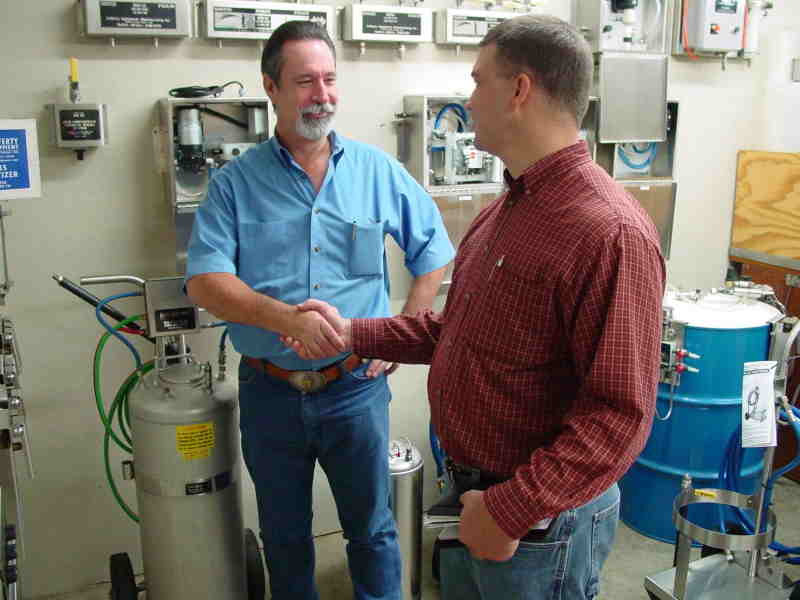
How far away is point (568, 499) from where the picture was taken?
119 cm

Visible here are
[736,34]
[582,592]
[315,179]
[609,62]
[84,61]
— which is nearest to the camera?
[582,592]

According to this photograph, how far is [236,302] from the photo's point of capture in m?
1.97

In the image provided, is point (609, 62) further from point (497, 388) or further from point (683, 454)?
point (497, 388)

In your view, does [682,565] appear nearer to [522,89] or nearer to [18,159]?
[522,89]

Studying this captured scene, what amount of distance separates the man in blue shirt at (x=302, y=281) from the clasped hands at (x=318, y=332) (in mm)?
82

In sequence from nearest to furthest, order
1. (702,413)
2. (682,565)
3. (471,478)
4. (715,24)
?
(471,478), (682,565), (702,413), (715,24)

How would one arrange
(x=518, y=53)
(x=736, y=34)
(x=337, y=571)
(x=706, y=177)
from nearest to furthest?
(x=518, y=53) → (x=337, y=571) → (x=736, y=34) → (x=706, y=177)

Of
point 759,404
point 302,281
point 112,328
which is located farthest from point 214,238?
point 759,404

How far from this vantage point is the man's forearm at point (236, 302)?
6.32 feet

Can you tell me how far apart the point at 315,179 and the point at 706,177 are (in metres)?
2.16

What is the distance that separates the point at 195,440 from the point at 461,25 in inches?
67.4

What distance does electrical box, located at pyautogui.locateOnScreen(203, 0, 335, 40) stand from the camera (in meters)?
2.43

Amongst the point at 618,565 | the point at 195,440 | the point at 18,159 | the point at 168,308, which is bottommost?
the point at 618,565

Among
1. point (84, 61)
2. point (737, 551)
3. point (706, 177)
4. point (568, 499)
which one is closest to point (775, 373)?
point (737, 551)
